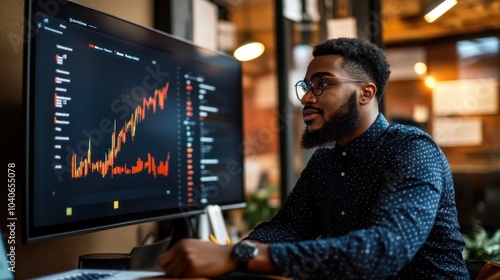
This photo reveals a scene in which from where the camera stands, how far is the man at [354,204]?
1038 mm

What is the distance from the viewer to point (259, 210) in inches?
153

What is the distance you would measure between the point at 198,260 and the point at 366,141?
0.65m

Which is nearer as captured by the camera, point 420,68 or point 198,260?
point 198,260

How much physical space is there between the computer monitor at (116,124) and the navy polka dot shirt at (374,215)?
0.39 metres

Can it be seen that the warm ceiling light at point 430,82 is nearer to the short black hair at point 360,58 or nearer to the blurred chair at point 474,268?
the short black hair at point 360,58

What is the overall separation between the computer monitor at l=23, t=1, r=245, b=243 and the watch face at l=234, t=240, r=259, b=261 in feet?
1.51

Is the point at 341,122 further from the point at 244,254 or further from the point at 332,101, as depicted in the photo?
the point at 244,254

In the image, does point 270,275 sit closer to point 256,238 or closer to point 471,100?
point 256,238

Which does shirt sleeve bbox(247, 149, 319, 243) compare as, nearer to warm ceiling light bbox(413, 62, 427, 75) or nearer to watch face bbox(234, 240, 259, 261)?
watch face bbox(234, 240, 259, 261)

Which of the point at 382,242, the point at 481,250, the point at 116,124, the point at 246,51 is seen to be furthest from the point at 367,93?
the point at 246,51

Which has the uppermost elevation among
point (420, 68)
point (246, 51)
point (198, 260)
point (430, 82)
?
point (420, 68)

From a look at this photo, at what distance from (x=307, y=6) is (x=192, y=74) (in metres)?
1.59

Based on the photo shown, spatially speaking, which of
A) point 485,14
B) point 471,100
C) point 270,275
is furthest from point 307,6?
point 471,100

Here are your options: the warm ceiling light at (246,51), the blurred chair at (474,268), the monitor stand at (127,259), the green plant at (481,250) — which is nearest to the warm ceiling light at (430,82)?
the warm ceiling light at (246,51)
